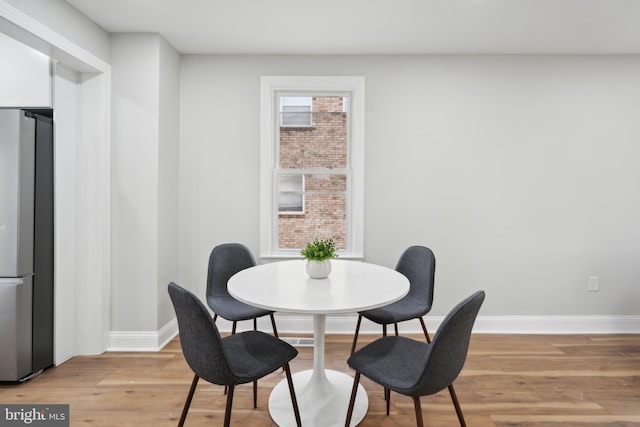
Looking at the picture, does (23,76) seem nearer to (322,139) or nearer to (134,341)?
(134,341)

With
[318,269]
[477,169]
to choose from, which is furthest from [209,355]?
[477,169]

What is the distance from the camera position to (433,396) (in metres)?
2.34

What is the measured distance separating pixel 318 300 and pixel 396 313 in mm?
894

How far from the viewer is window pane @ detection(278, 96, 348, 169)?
351 cm

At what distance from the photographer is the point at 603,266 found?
3.44 metres

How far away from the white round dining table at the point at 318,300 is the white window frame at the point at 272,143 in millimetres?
930

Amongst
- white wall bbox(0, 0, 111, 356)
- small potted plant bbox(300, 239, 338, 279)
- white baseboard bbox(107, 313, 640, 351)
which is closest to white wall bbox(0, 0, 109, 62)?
white wall bbox(0, 0, 111, 356)

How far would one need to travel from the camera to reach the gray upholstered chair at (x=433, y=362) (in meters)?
1.47

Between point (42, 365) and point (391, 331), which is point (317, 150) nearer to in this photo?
point (391, 331)

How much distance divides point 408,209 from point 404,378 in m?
2.04

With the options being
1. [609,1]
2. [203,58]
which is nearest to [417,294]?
[609,1]

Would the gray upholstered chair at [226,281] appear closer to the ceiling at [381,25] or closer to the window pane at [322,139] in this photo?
the window pane at [322,139]

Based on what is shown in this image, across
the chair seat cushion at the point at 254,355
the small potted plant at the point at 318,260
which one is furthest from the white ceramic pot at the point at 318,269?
the chair seat cushion at the point at 254,355

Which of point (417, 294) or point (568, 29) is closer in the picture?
point (417, 294)
